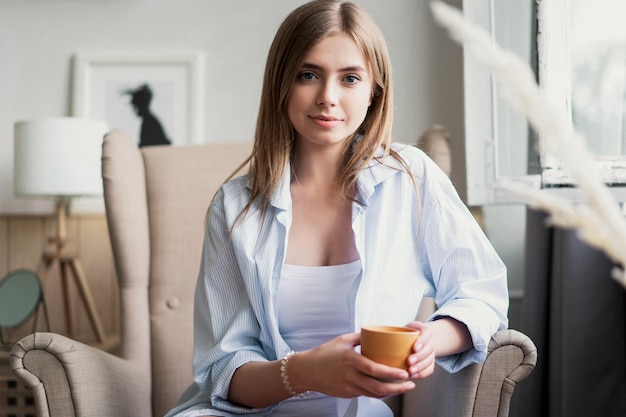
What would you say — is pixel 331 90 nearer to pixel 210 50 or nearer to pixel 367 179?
pixel 367 179

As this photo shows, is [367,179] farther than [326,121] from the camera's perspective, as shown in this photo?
Yes

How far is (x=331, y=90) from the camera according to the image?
1.24 meters

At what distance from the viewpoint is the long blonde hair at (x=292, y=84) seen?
1.29 m

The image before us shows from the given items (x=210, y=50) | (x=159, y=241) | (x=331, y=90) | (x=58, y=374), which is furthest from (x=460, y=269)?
(x=210, y=50)

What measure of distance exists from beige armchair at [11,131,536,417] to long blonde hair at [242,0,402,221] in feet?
1.46

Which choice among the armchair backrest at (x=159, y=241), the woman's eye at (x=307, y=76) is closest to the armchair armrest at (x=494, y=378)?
the woman's eye at (x=307, y=76)

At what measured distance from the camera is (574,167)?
0.31 metres

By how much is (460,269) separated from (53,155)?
1534 mm

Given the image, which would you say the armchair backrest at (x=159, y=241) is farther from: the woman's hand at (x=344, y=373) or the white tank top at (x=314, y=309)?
the woman's hand at (x=344, y=373)

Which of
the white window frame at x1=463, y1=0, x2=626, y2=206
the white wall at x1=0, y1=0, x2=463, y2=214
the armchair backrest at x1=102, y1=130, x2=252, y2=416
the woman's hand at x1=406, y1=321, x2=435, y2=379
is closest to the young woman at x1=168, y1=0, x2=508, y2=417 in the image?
the woman's hand at x1=406, y1=321, x2=435, y2=379

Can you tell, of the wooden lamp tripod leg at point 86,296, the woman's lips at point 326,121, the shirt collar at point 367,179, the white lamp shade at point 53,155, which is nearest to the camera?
the woman's lips at point 326,121

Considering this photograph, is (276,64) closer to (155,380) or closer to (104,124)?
(155,380)

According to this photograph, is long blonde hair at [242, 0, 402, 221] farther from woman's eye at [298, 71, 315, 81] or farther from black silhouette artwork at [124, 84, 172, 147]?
black silhouette artwork at [124, 84, 172, 147]

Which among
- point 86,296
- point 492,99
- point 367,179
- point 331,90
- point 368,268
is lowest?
point 86,296
